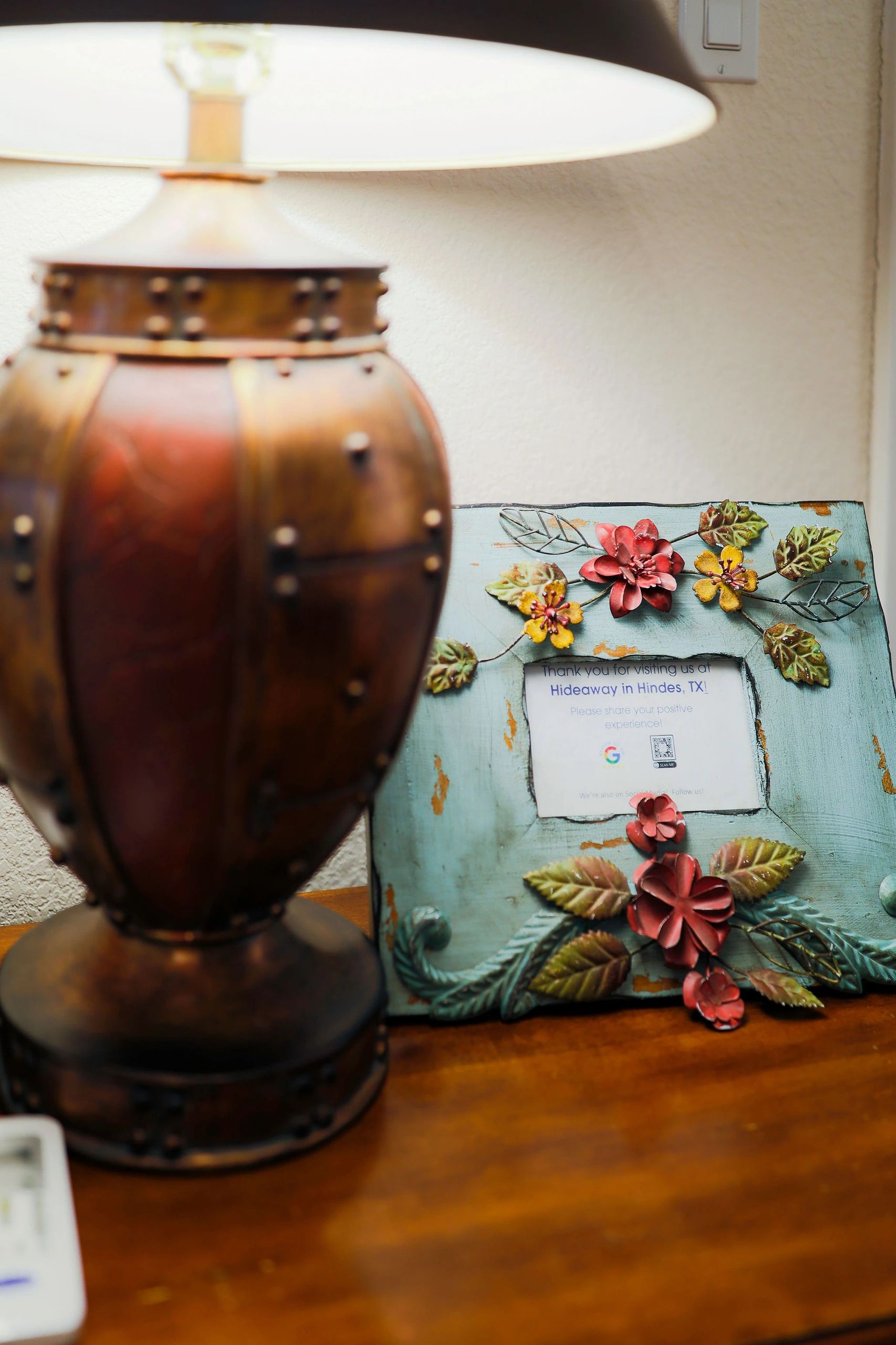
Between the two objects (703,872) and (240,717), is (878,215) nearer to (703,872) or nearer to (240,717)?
(703,872)

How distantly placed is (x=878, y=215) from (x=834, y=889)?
2.05 feet

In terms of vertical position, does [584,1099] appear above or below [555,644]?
below

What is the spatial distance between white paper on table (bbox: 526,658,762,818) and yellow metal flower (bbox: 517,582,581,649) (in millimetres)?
17

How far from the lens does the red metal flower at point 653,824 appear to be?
91cm

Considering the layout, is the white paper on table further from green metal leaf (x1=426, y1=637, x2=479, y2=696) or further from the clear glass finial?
the clear glass finial

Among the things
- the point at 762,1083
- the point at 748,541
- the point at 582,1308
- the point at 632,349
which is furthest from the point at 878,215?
the point at 582,1308

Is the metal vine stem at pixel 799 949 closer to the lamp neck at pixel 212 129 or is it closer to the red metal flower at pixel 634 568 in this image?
the red metal flower at pixel 634 568

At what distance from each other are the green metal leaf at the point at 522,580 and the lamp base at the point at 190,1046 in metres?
0.29

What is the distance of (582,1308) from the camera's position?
629mm

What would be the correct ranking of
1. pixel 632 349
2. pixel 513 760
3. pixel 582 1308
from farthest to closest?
pixel 632 349, pixel 513 760, pixel 582 1308

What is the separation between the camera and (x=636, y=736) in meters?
0.94

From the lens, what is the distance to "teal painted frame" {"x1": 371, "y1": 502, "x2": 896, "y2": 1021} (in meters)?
0.88

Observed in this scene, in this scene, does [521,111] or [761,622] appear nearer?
[521,111]

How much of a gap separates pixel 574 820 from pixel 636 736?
0.08 metres
